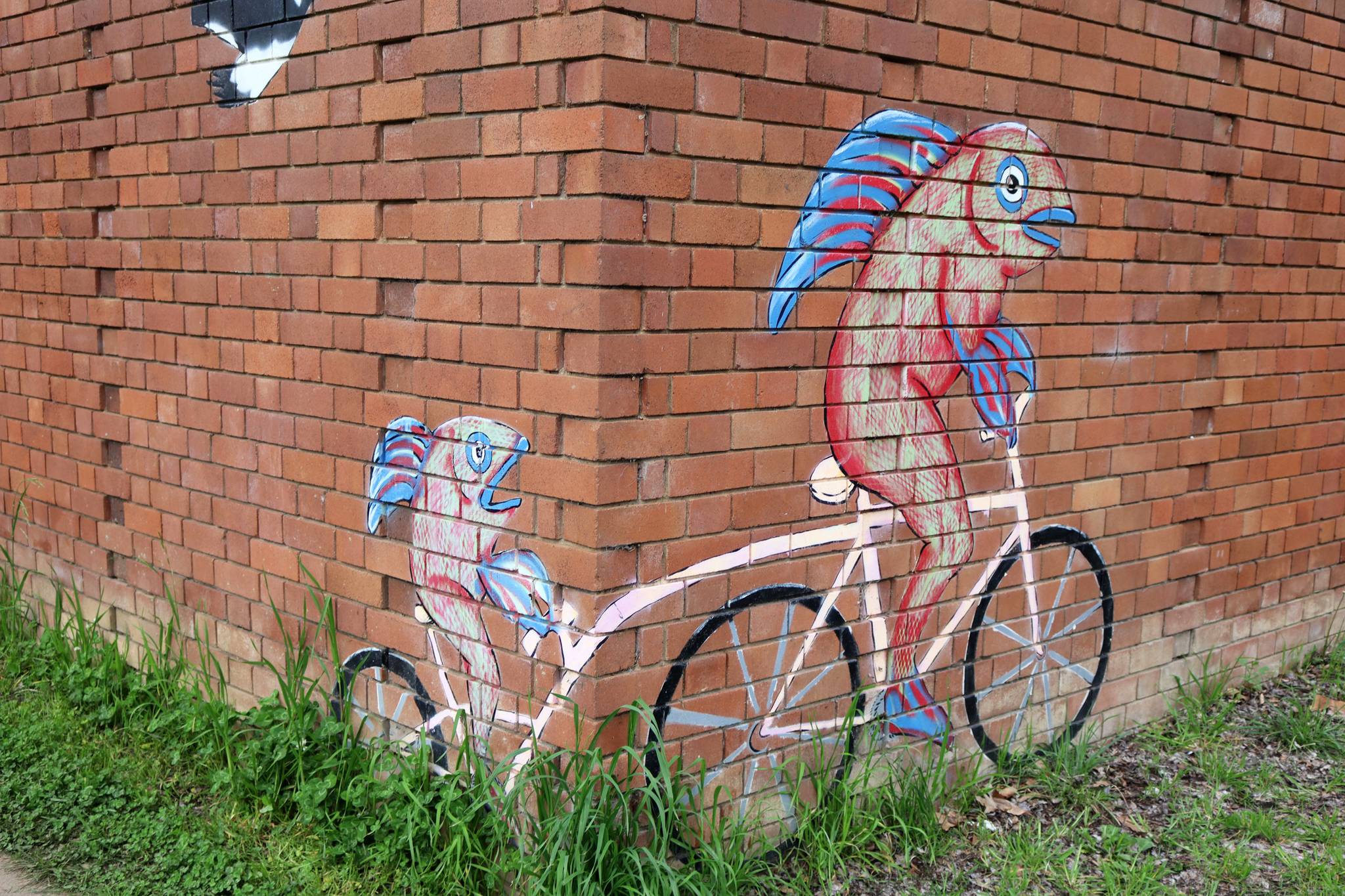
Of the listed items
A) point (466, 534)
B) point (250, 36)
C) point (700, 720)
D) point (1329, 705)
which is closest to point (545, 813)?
point (700, 720)

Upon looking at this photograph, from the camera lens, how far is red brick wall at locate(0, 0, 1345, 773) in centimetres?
267

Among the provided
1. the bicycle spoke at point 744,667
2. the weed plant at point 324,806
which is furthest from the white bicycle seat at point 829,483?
the weed plant at point 324,806

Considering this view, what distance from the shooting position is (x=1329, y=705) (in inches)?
175

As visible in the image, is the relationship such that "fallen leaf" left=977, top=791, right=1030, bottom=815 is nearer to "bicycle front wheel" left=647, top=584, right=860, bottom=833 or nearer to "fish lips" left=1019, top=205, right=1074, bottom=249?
"bicycle front wheel" left=647, top=584, right=860, bottom=833

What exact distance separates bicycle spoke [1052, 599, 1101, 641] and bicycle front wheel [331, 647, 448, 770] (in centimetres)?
210

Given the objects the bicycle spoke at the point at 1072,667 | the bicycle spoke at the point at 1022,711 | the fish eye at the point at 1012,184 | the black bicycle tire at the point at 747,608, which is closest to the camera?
the black bicycle tire at the point at 747,608

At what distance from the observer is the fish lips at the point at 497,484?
2.81 m

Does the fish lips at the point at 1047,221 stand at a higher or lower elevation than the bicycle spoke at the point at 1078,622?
higher

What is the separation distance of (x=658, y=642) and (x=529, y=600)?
1.10 ft

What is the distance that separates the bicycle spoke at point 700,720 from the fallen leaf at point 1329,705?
9.00 ft

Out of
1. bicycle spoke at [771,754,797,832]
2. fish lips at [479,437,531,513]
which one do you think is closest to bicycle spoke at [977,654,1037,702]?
bicycle spoke at [771,754,797,832]

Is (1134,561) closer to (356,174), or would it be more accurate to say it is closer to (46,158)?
(356,174)

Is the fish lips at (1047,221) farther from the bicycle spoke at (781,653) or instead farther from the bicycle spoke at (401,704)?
the bicycle spoke at (401,704)

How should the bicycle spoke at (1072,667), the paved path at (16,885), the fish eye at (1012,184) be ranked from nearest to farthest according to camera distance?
the paved path at (16,885) → the fish eye at (1012,184) → the bicycle spoke at (1072,667)
